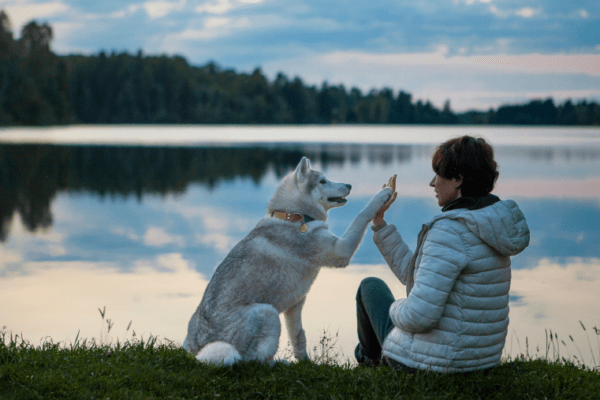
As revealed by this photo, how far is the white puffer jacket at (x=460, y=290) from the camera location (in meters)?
3.77

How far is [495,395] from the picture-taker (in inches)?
174

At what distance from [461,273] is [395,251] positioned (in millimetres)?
910

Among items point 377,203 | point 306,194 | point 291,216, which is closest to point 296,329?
point 291,216

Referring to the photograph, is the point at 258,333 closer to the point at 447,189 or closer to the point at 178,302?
the point at 447,189

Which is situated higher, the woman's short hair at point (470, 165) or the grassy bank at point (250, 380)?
the woman's short hair at point (470, 165)

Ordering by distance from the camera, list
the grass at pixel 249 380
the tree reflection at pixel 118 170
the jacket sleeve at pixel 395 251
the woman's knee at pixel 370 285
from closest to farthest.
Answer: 1. the grass at pixel 249 380
2. the jacket sleeve at pixel 395 251
3. the woman's knee at pixel 370 285
4. the tree reflection at pixel 118 170

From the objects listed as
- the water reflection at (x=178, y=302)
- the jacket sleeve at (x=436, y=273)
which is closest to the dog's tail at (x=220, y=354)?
the jacket sleeve at (x=436, y=273)

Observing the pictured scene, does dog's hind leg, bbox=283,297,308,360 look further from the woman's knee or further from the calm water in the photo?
the calm water

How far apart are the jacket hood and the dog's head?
218 cm

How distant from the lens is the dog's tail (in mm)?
4742

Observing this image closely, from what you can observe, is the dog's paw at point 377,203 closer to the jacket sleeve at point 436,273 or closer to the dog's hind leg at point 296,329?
the dog's hind leg at point 296,329

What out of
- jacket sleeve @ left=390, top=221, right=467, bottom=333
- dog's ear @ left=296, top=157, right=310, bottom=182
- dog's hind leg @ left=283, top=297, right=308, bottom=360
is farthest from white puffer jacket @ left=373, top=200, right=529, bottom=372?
dog's ear @ left=296, top=157, right=310, bottom=182

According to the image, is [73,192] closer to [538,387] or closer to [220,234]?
[220,234]

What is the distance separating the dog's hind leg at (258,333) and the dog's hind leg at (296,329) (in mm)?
728
